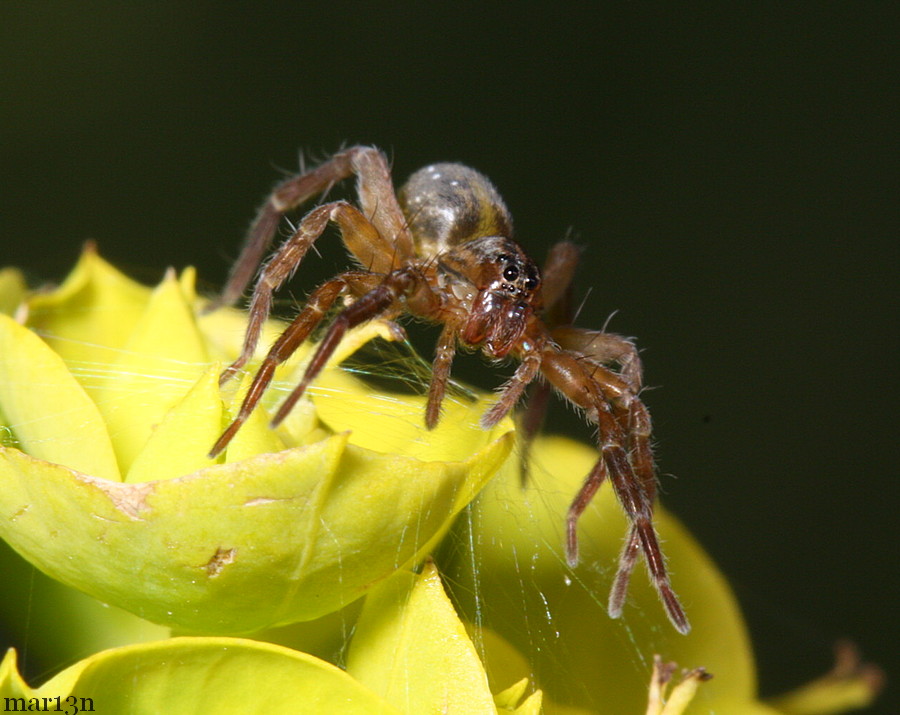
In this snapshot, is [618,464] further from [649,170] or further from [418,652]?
[649,170]

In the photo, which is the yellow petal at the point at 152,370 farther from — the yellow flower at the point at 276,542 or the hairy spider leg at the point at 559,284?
the hairy spider leg at the point at 559,284

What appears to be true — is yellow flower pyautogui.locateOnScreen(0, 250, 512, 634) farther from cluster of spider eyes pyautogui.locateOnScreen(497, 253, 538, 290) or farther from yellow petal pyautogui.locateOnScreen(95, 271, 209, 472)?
cluster of spider eyes pyautogui.locateOnScreen(497, 253, 538, 290)

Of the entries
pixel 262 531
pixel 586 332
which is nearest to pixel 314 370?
pixel 262 531

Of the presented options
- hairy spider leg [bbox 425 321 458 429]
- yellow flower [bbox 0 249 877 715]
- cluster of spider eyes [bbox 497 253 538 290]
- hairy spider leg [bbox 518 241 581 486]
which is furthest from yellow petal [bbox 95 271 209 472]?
hairy spider leg [bbox 518 241 581 486]

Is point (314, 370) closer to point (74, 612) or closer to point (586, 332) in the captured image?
point (74, 612)

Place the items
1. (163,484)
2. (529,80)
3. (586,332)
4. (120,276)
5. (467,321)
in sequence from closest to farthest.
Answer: (163,484) < (120,276) < (467,321) < (586,332) < (529,80)

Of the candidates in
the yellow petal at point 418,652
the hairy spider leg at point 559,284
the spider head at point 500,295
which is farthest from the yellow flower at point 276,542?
the hairy spider leg at point 559,284
